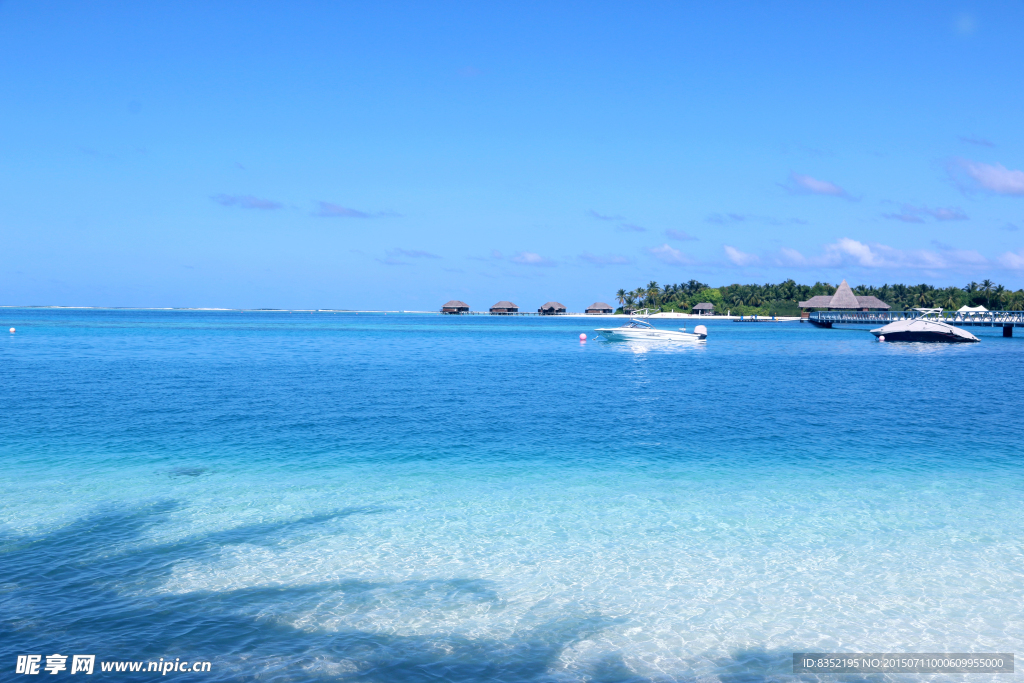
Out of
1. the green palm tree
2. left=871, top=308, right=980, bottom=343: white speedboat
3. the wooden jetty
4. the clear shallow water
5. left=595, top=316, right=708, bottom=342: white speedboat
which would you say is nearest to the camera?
the clear shallow water

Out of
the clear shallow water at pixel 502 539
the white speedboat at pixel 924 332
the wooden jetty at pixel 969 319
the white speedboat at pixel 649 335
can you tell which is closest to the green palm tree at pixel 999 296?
the wooden jetty at pixel 969 319

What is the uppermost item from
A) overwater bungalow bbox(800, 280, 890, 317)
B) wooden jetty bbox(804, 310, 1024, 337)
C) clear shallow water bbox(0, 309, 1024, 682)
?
overwater bungalow bbox(800, 280, 890, 317)

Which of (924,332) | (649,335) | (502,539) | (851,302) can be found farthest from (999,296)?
(502,539)

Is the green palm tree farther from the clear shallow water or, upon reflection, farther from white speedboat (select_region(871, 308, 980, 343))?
the clear shallow water

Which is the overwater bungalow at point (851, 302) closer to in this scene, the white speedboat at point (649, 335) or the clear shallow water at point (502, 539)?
the white speedboat at point (649, 335)

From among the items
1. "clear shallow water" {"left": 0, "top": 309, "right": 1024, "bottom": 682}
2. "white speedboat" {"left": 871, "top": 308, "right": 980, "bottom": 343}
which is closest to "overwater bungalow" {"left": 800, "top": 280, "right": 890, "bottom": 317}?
A: "white speedboat" {"left": 871, "top": 308, "right": 980, "bottom": 343}

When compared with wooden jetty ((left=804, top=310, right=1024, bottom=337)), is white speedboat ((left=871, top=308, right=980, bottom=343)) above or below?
below

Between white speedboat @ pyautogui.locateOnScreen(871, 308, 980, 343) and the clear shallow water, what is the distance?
73473mm

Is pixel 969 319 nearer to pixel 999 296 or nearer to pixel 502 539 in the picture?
pixel 999 296

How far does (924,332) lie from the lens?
93000 mm

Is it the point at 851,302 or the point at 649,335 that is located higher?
the point at 851,302

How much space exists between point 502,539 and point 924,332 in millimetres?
100718

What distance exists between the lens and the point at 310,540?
1210 cm

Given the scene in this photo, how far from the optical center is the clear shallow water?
8414 millimetres
